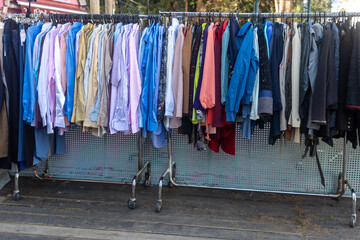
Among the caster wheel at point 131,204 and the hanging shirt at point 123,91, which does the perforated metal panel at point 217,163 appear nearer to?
the caster wheel at point 131,204

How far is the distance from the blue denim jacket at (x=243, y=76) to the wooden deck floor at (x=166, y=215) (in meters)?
1.19

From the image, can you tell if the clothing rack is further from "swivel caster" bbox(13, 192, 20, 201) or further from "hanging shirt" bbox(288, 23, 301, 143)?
"hanging shirt" bbox(288, 23, 301, 143)

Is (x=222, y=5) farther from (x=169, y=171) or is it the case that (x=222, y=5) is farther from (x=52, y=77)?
(x=52, y=77)

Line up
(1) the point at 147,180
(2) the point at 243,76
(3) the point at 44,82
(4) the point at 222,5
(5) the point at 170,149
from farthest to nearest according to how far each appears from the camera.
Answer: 1. (4) the point at 222,5
2. (1) the point at 147,180
3. (5) the point at 170,149
4. (3) the point at 44,82
5. (2) the point at 243,76

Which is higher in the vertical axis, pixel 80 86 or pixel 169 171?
pixel 80 86

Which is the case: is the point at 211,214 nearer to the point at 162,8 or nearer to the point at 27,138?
the point at 27,138

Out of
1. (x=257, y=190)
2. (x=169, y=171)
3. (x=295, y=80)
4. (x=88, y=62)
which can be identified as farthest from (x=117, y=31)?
(x=257, y=190)

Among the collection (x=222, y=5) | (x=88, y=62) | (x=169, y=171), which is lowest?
(x=169, y=171)

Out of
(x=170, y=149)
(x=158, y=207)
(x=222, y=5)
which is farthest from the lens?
(x=222, y=5)

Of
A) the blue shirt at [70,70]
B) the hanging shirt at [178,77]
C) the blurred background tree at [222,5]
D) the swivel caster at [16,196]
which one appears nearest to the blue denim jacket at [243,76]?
the hanging shirt at [178,77]

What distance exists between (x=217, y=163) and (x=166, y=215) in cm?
100

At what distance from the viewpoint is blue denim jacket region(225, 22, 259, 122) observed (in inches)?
118

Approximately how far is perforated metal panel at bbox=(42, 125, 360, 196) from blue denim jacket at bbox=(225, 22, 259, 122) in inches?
39.2

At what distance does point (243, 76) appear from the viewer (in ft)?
9.86
